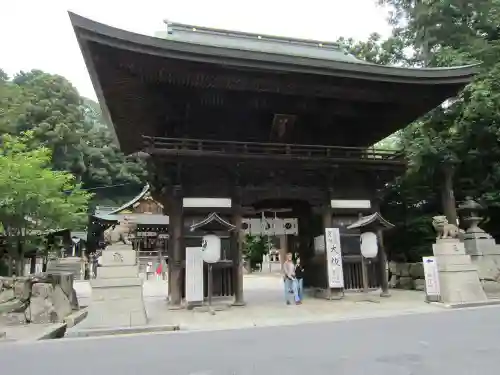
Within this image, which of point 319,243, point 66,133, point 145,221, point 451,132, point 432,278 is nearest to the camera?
point 432,278

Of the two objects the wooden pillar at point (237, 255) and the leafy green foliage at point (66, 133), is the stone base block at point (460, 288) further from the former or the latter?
the leafy green foliage at point (66, 133)

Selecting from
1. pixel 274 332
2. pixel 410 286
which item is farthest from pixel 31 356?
pixel 410 286

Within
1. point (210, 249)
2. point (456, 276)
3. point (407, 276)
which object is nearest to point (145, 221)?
point (407, 276)

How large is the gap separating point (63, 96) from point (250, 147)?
40496 mm

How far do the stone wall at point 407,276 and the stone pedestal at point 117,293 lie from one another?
35.8 feet

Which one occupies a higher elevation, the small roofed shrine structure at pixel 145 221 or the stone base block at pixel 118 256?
the small roofed shrine structure at pixel 145 221

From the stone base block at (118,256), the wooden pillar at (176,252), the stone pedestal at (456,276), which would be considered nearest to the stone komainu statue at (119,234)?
the stone base block at (118,256)

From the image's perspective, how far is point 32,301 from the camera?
10477 millimetres

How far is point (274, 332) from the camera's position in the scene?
7.65m

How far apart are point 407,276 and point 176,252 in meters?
9.77

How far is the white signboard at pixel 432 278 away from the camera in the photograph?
440 inches

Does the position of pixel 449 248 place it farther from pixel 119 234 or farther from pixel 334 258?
pixel 119 234

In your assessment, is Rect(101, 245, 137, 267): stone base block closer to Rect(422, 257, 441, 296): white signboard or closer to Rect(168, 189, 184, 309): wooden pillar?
Rect(168, 189, 184, 309): wooden pillar

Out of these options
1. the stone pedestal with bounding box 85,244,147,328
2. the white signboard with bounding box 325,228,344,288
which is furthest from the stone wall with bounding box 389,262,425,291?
the stone pedestal with bounding box 85,244,147,328
